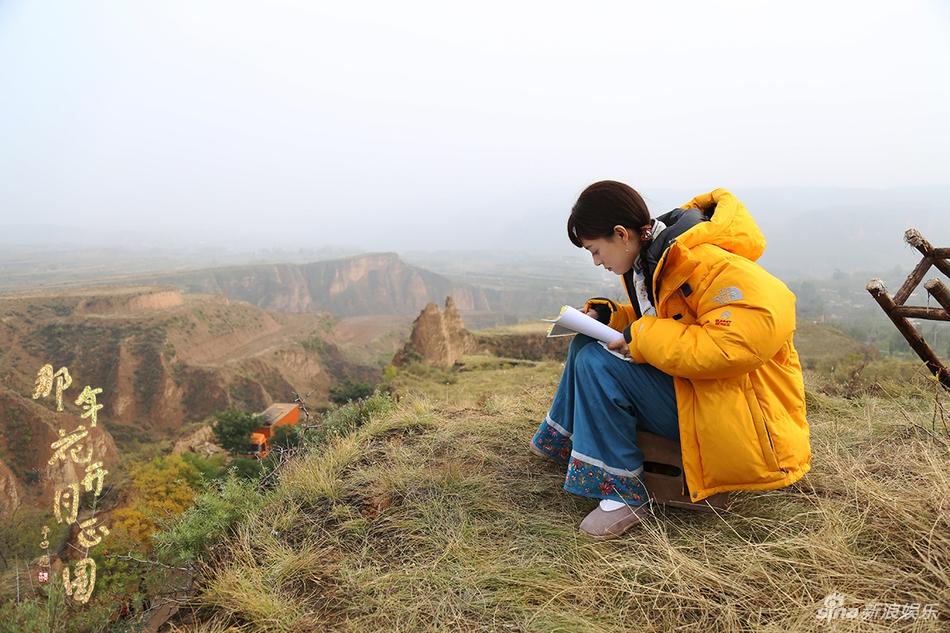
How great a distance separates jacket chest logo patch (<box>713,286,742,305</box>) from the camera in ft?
5.50

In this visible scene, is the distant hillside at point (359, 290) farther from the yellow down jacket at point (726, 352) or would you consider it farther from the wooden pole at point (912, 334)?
the yellow down jacket at point (726, 352)

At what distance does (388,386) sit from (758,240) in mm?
16570

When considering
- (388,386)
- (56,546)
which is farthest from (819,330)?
(56,546)

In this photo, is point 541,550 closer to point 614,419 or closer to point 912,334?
point 614,419

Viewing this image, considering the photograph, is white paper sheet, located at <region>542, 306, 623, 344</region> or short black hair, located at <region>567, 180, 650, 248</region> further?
white paper sheet, located at <region>542, 306, 623, 344</region>

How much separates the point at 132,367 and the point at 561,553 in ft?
169

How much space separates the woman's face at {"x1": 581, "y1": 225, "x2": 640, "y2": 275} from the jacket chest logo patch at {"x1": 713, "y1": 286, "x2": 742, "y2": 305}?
Answer: 0.40m

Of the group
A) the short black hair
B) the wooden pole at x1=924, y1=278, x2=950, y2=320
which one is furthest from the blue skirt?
the wooden pole at x1=924, y1=278, x2=950, y2=320

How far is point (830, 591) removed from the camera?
1510mm

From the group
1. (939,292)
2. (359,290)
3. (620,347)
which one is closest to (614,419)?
(620,347)

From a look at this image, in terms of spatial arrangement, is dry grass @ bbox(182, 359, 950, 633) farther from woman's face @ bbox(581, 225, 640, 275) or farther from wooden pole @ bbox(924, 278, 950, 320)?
woman's face @ bbox(581, 225, 640, 275)

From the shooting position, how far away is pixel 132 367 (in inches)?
1689

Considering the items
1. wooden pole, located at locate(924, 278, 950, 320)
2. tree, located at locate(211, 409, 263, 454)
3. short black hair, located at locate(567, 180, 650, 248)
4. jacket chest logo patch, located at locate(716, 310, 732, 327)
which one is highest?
short black hair, located at locate(567, 180, 650, 248)

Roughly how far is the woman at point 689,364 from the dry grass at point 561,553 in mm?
244
